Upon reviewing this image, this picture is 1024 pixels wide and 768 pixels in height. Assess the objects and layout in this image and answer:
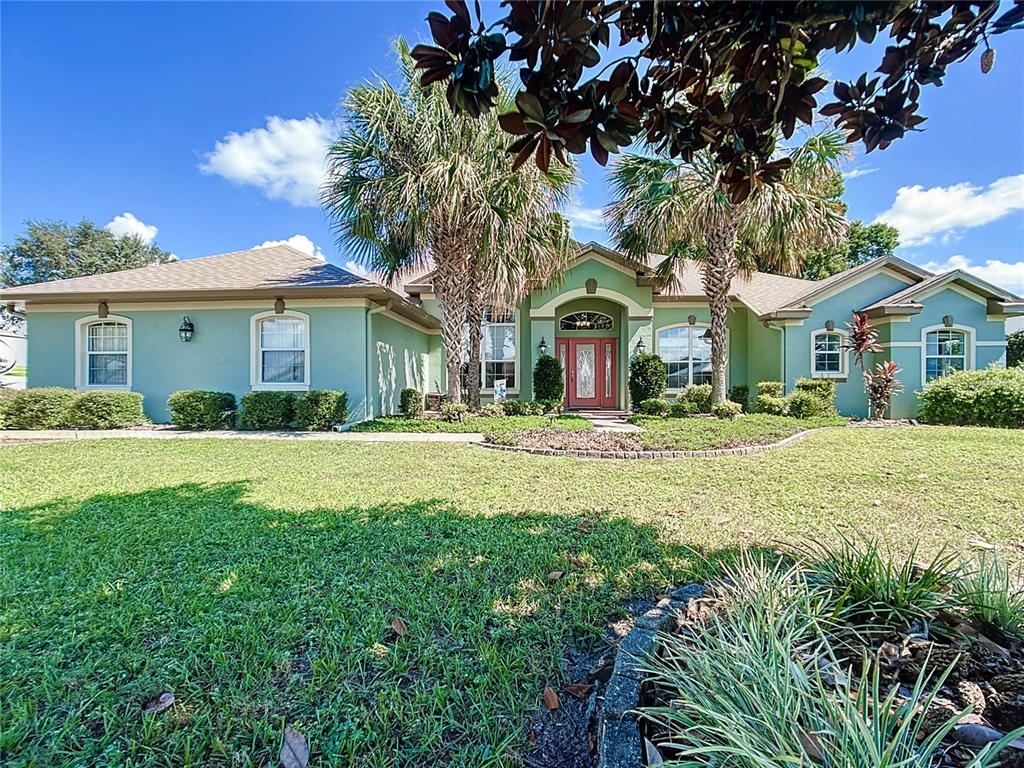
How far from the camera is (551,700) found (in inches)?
79.1

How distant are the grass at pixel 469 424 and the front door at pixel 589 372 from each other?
14.7ft

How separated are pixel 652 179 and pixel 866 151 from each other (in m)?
9.76

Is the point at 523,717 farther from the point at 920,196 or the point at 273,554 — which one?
the point at 920,196

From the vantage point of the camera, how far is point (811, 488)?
554 centimetres

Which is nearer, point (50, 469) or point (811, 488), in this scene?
point (811, 488)

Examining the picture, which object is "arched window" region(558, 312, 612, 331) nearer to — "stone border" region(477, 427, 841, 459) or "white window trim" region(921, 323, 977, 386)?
"stone border" region(477, 427, 841, 459)

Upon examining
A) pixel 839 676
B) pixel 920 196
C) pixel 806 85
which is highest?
pixel 920 196

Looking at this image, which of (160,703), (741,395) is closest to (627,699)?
(160,703)

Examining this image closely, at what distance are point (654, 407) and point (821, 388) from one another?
5106 millimetres

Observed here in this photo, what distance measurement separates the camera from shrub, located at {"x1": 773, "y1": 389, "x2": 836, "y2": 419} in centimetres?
1239

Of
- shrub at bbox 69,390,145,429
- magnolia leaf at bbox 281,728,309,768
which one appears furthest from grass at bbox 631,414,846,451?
shrub at bbox 69,390,145,429

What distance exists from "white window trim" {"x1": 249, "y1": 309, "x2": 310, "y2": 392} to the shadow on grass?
7.58 m

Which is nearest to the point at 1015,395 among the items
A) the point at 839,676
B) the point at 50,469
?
the point at 839,676

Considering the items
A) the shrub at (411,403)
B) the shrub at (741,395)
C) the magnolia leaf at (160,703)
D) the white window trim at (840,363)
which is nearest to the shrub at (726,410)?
Result: the shrub at (741,395)
